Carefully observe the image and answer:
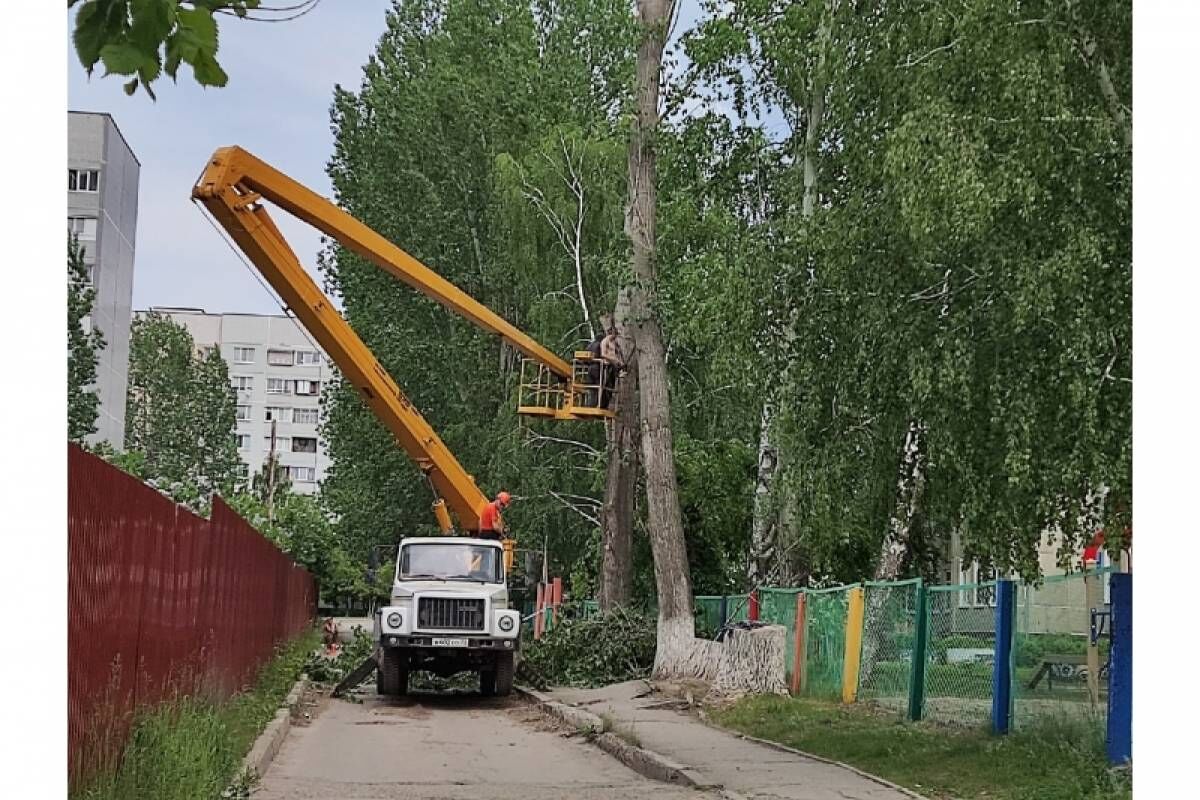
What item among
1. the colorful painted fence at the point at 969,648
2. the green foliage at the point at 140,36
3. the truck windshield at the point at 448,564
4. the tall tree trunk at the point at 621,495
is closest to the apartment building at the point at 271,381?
the truck windshield at the point at 448,564

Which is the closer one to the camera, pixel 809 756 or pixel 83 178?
pixel 809 756

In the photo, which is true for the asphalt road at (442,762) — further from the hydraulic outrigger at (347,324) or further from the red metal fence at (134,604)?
the hydraulic outrigger at (347,324)

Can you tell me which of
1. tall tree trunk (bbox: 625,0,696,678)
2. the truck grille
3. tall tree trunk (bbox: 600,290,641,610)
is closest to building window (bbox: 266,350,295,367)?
tall tree trunk (bbox: 600,290,641,610)

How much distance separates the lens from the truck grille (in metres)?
16.7

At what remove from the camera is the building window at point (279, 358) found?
1414 inches

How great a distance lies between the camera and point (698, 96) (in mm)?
19141

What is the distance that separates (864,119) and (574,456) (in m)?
16.8

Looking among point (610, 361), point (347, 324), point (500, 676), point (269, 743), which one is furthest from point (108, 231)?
point (269, 743)

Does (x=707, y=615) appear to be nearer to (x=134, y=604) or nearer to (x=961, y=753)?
(x=961, y=753)

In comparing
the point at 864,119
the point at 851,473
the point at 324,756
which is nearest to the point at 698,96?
the point at 864,119

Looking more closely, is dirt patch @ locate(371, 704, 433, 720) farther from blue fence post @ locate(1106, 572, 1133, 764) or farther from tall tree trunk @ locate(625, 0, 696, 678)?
blue fence post @ locate(1106, 572, 1133, 764)

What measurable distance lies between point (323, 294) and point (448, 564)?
3860mm

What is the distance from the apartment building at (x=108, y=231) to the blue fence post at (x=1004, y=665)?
664 centimetres

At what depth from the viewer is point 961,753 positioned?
9914 mm
